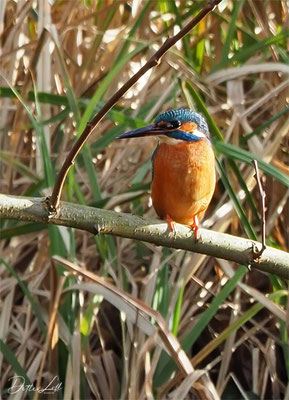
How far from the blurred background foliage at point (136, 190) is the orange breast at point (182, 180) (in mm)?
69

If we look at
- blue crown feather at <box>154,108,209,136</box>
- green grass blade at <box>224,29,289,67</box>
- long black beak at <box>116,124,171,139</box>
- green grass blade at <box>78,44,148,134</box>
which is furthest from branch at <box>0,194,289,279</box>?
green grass blade at <box>224,29,289,67</box>

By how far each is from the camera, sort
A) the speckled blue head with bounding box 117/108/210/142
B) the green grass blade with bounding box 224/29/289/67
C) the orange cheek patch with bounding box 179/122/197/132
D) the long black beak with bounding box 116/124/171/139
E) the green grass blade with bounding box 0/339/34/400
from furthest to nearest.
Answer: the green grass blade with bounding box 224/29/289/67, the green grass blade with bounding box 0/339/34/400, the orange cheek patch with bounding box 179/122/197/132, the speckled blue head with bounding box 117/108/210/142, the long black beak with bounding box 116/124/171/139

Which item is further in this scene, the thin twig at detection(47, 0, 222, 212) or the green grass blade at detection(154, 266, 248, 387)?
the green grass blade at detection(154, 266, 248, 387)

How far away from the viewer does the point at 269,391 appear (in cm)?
264

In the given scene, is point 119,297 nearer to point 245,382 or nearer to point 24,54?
point 245,382

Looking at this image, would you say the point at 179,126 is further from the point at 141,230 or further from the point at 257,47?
the point at 257,47

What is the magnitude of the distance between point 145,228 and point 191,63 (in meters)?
1.32

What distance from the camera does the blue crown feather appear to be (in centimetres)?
224

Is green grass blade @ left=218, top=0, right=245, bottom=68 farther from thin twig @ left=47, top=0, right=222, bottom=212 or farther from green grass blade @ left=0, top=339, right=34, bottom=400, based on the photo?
thin twig @ left=47, top=0, right=222, bottom=212

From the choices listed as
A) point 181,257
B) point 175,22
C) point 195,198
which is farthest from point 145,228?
point 175,22

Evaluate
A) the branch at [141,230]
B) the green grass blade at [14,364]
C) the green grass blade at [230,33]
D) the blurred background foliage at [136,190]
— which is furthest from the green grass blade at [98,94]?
the green grass blade at [14,364]

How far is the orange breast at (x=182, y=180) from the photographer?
229 cm

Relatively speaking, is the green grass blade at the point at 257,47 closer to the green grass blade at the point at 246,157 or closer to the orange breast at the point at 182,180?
the green grass blade at the point at 246,157

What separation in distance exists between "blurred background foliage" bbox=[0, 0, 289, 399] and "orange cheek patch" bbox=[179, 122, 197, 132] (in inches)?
2.3
